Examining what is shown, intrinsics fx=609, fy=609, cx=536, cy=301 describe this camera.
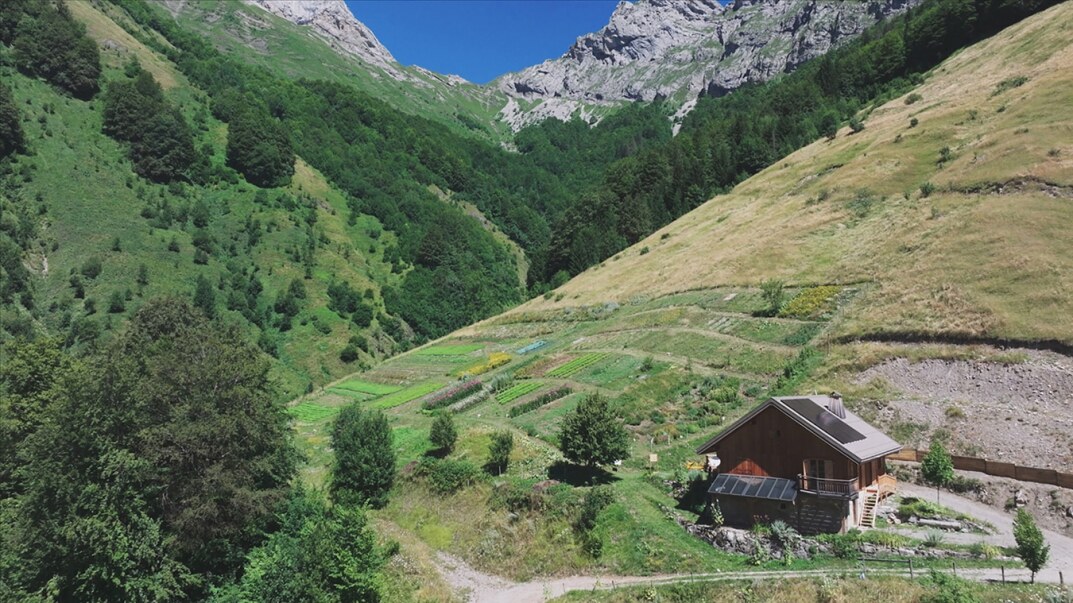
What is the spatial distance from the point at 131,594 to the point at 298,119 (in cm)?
15024

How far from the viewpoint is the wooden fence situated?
95.2 ft

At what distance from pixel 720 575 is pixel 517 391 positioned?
2918 cm

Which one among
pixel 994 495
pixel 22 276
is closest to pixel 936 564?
pixel 994 495

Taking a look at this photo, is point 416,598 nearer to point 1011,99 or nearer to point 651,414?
point 651,414

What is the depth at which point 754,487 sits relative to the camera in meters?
29.8

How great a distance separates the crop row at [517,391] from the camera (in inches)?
2045

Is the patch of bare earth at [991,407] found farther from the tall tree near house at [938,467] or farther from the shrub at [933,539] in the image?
the shrub at [933,539]

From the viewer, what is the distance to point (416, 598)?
93.6 feet

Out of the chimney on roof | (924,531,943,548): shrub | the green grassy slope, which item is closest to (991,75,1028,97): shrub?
the green grassy slope

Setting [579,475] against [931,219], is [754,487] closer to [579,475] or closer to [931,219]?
[579,475]

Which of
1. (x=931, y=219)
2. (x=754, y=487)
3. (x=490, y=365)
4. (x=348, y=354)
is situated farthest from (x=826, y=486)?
(x=348, y=354)

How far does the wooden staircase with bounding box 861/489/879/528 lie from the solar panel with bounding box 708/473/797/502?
11.4ft

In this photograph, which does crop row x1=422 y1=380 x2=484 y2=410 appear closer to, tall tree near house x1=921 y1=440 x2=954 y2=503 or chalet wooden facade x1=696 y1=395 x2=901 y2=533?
chalet wooden facade x1=696 y1=395 x2=901 y2=533

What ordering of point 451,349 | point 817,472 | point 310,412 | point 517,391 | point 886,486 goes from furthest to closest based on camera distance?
point 451,349 → point 310,412 → point 517,391 → point 886,486 → point 817,472
